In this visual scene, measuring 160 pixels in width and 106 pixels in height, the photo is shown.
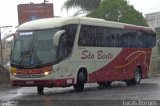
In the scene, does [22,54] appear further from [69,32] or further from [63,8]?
[63,8]

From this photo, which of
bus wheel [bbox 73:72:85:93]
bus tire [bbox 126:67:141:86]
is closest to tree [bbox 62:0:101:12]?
bus tire [bbox 126:67:141:86]

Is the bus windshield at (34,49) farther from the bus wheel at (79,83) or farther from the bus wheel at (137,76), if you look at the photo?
the bus wheel at (137,76)

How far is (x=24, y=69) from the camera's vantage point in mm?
21734

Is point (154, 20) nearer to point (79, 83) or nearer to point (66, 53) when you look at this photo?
point (79, 83)

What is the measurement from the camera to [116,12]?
45781 mm

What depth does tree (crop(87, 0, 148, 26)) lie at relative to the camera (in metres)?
45.4

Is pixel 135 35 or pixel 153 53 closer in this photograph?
pixel 135 35

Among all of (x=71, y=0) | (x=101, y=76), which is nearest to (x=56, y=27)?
(x=101, y=76)

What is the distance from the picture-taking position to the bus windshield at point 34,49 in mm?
21500

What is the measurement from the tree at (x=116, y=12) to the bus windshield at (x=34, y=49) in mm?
23358

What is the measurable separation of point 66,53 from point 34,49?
1.36m

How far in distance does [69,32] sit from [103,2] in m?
23.8

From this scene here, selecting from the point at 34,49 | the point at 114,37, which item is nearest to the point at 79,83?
the point at 34,49

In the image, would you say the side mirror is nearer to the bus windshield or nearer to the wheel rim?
the bus windshield
